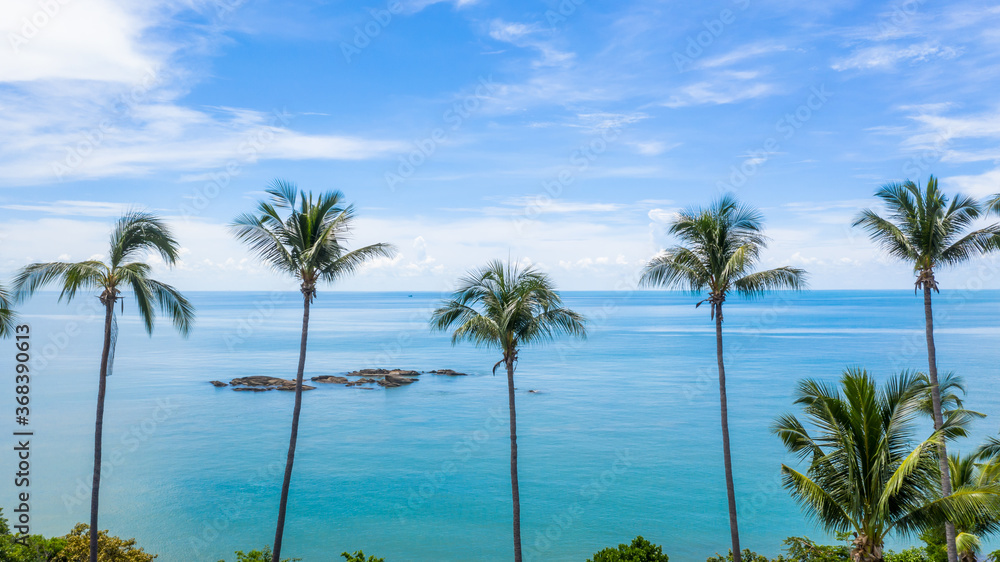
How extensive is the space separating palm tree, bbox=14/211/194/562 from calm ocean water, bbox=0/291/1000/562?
18.7 m

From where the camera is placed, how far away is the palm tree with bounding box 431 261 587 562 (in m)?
17.6

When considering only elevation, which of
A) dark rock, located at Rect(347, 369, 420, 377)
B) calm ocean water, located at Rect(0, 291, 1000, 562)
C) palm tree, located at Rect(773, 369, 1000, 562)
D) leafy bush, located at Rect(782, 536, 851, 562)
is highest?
palm tree, located at Rect(773, 369, 1000, 562)

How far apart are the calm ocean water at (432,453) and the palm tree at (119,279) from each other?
736 inches

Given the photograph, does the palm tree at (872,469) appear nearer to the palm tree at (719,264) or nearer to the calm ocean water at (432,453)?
the palm tree at (719,264)

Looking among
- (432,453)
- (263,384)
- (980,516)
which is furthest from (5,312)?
(263,384)

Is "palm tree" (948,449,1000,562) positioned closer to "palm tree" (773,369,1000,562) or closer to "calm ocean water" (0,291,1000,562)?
→ "palm tree" (773,369,1000,562)

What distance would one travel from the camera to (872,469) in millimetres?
13820

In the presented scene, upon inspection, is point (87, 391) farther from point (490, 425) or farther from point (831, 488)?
point (831, 488)

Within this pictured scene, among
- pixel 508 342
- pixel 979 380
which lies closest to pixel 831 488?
pixel 508 342

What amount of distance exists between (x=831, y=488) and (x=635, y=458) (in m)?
36.0

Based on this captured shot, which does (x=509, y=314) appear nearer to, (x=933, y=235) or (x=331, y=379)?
(x=933, y=235)

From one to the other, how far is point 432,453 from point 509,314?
122 feet

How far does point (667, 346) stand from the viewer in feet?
409

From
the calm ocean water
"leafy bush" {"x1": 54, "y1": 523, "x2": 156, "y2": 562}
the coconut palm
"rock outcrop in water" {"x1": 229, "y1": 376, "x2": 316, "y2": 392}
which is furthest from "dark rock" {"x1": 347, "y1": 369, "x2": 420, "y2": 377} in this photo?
the coconut palm
